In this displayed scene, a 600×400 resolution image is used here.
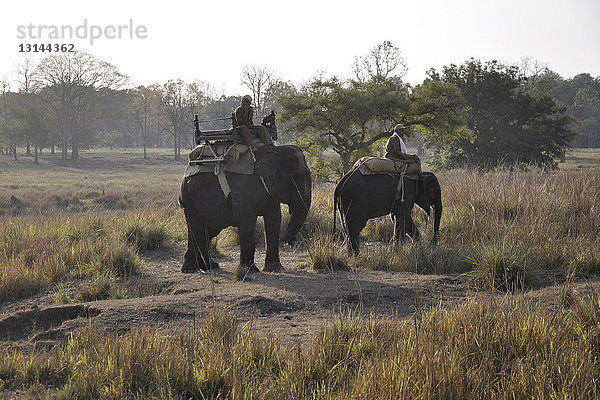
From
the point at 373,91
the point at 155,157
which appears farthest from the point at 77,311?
the point at 155,157

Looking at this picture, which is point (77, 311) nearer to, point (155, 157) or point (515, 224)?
point (515, 224)

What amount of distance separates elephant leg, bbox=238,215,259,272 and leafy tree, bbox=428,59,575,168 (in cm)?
3078

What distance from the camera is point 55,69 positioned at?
58156 mm

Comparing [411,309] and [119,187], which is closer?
[411,309]

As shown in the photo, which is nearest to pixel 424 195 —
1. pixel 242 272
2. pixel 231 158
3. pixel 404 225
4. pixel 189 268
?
pixel 404 225

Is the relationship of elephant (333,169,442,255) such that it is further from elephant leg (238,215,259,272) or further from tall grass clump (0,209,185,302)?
tall grass clump (0,209,185,302)

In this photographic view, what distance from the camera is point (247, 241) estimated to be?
861 cm

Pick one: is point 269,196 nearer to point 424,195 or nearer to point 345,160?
point 424,195

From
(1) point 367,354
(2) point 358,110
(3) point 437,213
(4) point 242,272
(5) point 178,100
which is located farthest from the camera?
(5) point 178,100

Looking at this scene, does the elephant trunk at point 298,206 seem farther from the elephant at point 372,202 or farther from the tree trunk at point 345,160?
the tree trunk at point 345,160

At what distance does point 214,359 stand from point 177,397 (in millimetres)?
401

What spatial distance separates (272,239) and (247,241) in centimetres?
45

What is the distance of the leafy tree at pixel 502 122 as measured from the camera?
3800cm

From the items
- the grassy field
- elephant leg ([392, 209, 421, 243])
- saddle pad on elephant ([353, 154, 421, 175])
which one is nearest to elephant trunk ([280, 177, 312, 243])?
saddle pad on elephant ([353, 154, 421, 175])
